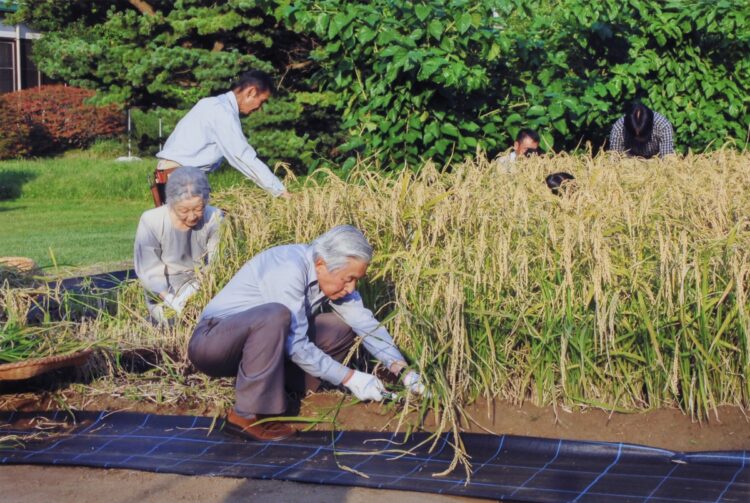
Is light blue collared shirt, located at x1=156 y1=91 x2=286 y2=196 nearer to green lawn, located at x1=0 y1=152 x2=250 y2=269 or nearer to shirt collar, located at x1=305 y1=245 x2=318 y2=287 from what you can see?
shirt collar, located at x1=305 y1=245 x2=318 y2=287

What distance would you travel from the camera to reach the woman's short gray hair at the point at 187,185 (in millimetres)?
5039

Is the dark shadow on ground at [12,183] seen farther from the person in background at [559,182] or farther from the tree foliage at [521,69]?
the person in background at [559,182]

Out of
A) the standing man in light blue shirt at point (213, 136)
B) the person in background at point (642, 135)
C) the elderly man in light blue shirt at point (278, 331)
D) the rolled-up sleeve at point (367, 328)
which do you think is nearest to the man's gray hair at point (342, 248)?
the elderly man in light blue shirt at point (278, 331)

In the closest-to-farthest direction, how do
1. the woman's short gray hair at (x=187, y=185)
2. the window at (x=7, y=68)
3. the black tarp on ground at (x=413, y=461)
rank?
the black tarp on ground at (x=413, y=461)
the woman's short gray hair at (x=187, y=185)
the window at (x=7, y=68)

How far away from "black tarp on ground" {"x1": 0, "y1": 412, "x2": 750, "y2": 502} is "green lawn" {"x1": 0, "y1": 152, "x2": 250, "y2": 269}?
4.51 metres

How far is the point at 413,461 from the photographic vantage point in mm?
3854

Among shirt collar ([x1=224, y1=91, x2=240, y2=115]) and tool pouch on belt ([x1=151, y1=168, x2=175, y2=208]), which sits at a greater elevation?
shirt collar ([x1=224, y1=91, x2=240, y2=115])

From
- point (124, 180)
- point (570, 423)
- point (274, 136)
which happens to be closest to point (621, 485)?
point (570, 423)

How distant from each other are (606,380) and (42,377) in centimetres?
258

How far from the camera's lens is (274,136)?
482 inches

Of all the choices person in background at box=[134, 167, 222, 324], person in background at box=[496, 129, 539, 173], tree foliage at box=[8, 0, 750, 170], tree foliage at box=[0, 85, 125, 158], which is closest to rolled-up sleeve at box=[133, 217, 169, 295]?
person in background at box=[134, 167, 222, 324]

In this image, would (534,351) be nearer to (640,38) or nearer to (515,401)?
(515,401)

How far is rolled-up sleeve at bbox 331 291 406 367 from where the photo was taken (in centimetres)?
433

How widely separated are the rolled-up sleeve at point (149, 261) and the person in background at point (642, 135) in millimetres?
4150
